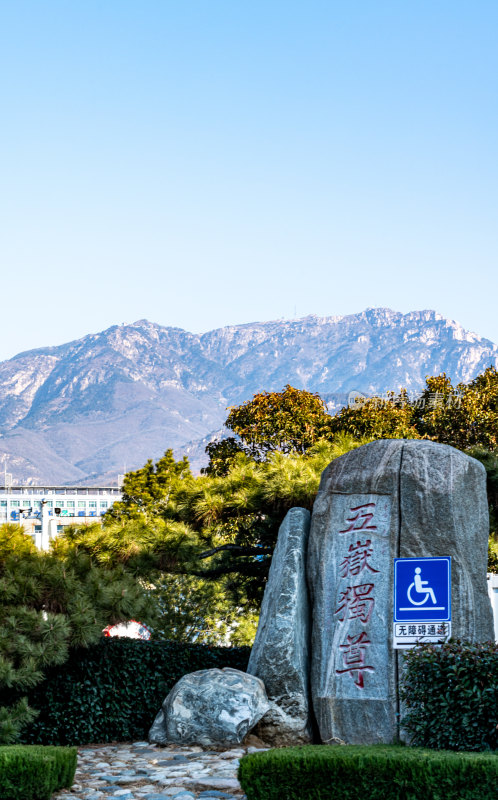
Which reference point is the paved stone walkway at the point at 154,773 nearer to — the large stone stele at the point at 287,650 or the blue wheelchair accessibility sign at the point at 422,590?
the large stone stele at the point at 287,650

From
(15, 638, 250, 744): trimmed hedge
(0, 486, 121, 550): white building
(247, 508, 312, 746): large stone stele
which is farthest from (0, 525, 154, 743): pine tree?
(0, 486, 121, 550): white building

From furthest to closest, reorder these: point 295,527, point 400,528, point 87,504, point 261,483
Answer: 1. point 87,504
2. point 261,483
3. point 295,527
4. point 400,528

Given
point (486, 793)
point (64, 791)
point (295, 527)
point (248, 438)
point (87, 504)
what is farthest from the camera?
point (87, 504)

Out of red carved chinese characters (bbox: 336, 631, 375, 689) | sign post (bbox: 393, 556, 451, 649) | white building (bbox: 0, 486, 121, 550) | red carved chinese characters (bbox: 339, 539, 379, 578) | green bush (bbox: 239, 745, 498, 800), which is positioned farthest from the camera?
white building (bbox: 0, 486, 121, 550)

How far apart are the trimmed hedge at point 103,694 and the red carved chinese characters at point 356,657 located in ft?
6.18

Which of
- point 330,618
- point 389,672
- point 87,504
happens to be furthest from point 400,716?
point 87,504

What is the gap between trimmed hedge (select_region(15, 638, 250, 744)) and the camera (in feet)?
28.4

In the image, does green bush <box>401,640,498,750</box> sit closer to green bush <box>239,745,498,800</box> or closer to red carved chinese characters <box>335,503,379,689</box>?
green bush <box>239,745,498,800</box>

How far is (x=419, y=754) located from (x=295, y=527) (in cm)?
400

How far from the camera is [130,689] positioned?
9.02 m

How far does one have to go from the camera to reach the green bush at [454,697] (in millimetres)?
6254

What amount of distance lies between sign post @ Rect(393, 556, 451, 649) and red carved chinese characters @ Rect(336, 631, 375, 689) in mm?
309

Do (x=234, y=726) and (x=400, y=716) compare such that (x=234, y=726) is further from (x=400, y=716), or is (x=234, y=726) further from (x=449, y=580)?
(x=449, y=580)

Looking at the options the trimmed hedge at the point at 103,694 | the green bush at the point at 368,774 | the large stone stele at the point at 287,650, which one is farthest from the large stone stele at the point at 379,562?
the green bush at the point at 368,774
